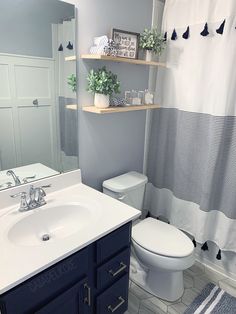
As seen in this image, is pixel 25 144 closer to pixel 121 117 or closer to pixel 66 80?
pixel 66 80

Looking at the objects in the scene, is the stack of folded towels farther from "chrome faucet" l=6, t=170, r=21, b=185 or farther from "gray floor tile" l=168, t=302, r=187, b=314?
"gray floor tile" l=168, t=302, r=187, b=314

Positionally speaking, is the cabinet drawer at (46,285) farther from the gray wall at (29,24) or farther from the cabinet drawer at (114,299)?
the gray wall at (29,24)

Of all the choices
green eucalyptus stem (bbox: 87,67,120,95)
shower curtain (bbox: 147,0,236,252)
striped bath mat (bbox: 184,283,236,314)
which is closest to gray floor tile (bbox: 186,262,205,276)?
striped bath mat (bbox: 184,283,236,314)

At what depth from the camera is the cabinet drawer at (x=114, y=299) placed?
133 cm

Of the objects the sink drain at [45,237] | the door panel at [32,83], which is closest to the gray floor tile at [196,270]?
the sink drain at [45,237]

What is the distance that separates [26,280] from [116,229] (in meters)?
0.49

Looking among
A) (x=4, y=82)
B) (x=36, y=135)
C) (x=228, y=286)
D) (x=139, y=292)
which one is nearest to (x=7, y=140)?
(x=36, y=135)

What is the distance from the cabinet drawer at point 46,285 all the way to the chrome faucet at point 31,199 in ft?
1.37

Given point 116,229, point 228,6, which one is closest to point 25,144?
point 116,229

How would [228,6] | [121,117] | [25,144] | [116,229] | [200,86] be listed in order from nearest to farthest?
[116,229], [25,144], [228,6], [200,86], [121,117]

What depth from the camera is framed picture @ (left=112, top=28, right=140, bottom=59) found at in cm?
158

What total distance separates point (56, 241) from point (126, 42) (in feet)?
4.37

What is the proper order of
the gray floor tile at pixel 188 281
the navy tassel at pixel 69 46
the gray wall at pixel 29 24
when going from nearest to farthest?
the gray wall at pixel 29 24
the navy tassel at pixel 69 46
the gray floor tile at pixel 188 281

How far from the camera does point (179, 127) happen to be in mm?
1932
